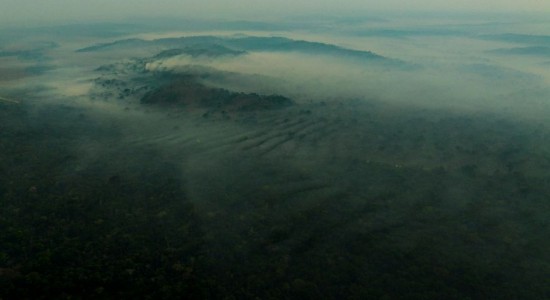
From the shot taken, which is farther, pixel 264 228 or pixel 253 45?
pixel 253 45

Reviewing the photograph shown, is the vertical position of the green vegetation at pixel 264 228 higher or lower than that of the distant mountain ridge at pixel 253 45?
lower

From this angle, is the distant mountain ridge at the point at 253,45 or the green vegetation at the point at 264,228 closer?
the green vegetation at the point at 264,228

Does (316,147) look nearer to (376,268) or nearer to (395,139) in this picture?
(395,139)

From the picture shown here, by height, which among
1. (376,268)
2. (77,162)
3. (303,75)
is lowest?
(376,268)

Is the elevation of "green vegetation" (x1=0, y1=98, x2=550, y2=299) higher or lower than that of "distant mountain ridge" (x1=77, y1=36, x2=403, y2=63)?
lower

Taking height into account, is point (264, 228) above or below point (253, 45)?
below

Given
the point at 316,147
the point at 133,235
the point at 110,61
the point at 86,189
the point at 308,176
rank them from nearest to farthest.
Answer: the point at 133,235 → the point at 86,189 → the point at 308,176 → the point at 316,147 → the point at 110,61

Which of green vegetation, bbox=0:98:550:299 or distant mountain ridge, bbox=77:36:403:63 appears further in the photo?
distant mountain ridge, bbox=77:36:403:63

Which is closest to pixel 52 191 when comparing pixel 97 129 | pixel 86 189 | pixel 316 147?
pixel 86 189

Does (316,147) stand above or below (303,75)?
below

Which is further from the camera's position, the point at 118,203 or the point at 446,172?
the point at 446,172

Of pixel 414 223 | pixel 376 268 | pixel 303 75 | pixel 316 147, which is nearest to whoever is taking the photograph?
pixel 376 268
